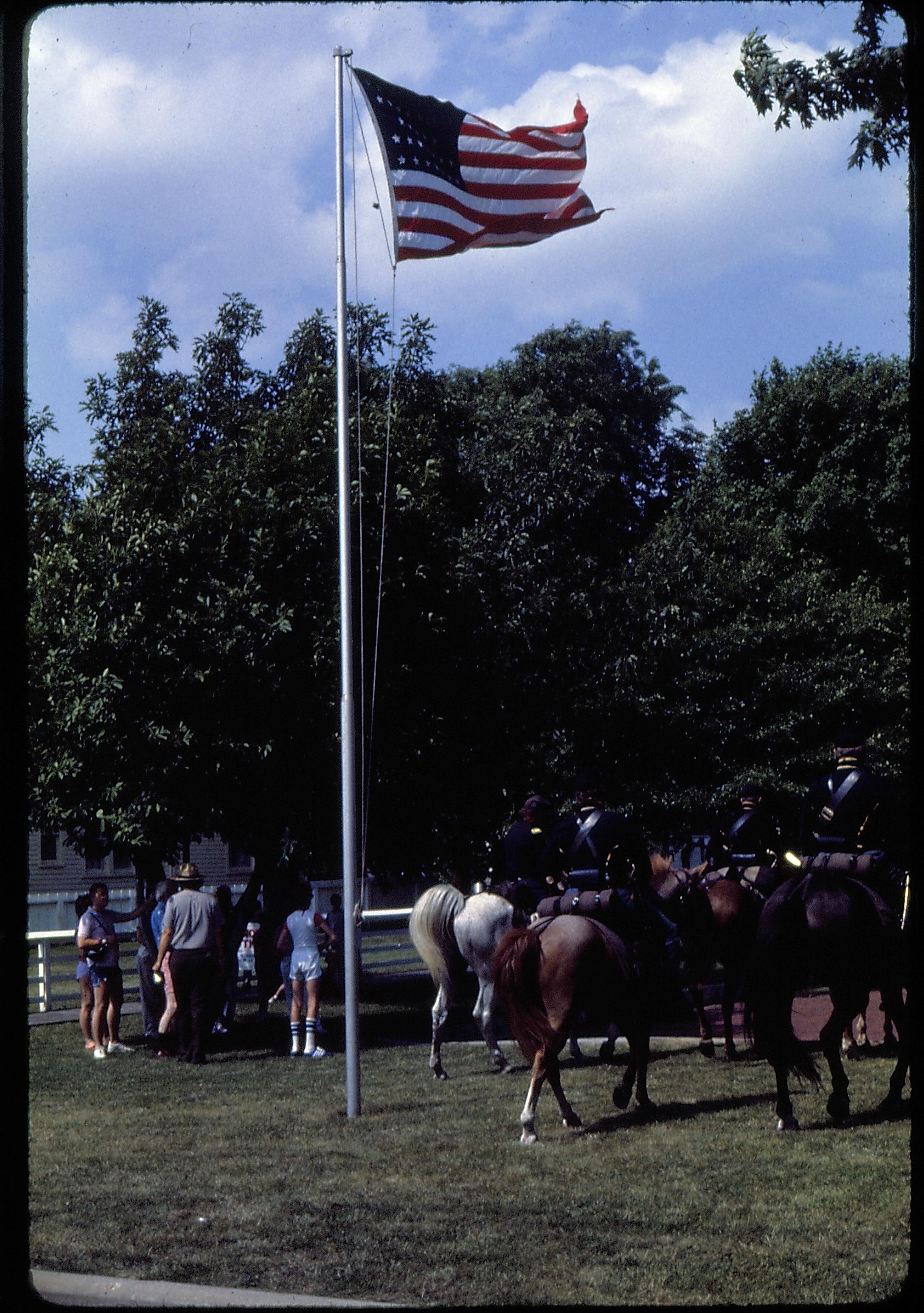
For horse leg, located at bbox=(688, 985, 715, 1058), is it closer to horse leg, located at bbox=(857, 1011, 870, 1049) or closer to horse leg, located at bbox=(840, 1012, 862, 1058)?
horse leg, located at bbox=(840, 1012, 862, 1058)

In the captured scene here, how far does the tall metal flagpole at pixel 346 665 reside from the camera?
11.5m

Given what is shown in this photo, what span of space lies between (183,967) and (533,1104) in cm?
634

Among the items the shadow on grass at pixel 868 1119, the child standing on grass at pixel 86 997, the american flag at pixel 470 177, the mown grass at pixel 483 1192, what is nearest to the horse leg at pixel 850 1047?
the mown grass at pixel 483 1192

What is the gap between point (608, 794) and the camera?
896 inches

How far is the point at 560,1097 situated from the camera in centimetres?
1038

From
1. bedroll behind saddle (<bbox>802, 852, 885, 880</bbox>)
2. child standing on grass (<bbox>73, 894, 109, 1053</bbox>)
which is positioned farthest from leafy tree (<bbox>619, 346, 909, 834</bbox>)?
bedroll behind saddle (<bbox>802, 852, 885, 880</bbox>)

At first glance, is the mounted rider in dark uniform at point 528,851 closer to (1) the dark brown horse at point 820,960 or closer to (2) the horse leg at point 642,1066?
(2) the horse leg at point 642,1066

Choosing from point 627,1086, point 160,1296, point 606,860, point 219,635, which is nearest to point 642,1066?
point 627,1086

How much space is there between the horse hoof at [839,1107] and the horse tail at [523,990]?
78.5 inches

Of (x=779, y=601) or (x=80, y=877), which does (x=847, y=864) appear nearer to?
(x=779, y=601)

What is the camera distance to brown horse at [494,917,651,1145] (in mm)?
10281

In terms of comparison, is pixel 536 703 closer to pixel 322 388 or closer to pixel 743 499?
pixel 322 388

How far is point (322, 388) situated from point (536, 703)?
5428 mm

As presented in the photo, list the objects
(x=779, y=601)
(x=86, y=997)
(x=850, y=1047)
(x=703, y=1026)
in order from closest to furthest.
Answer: (x=850, y=1047) < (x=703, y=1026) < (x=86, y=997) < (x=779, y=601)
